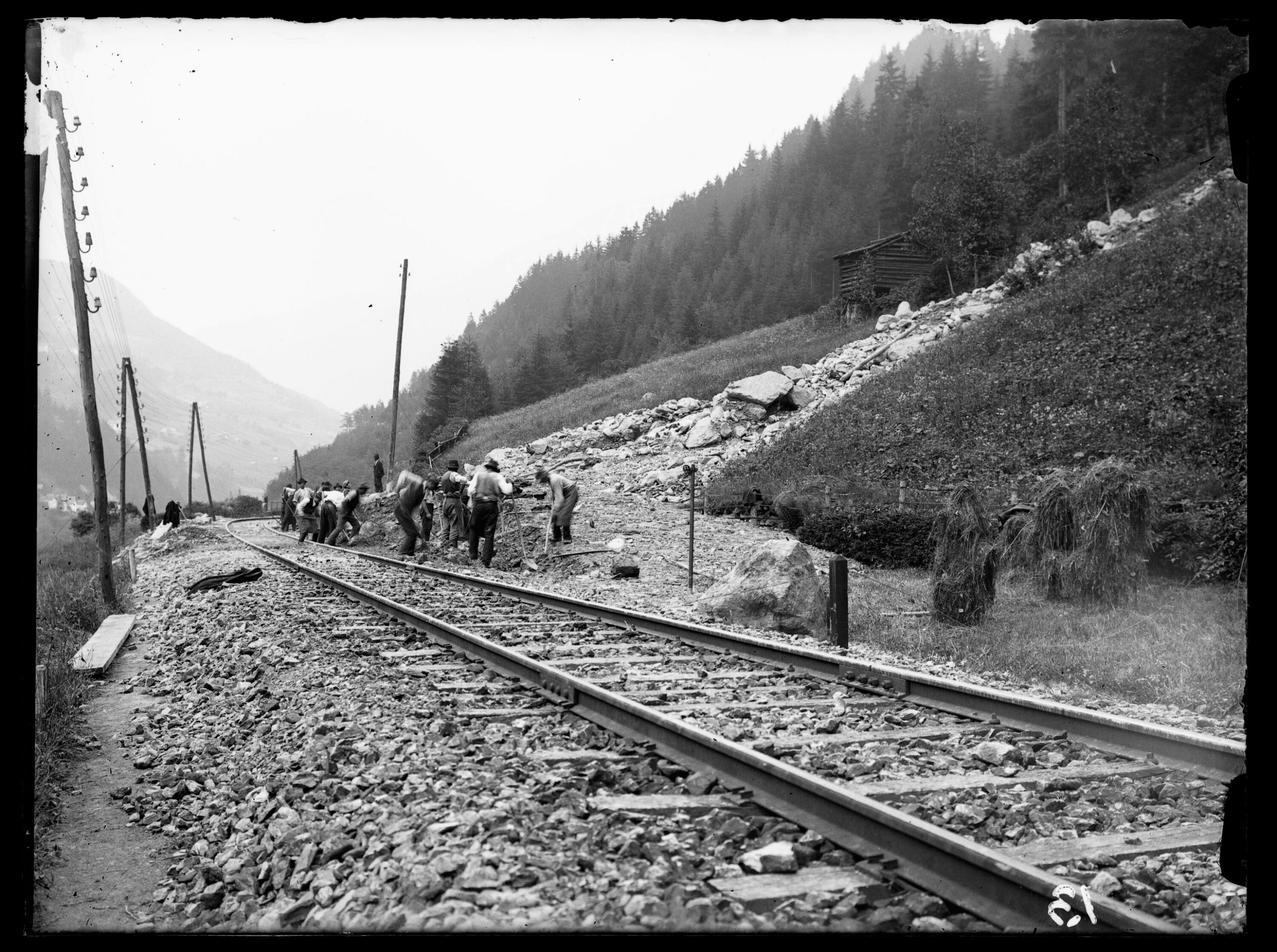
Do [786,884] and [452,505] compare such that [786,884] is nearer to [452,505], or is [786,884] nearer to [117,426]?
[452,505]

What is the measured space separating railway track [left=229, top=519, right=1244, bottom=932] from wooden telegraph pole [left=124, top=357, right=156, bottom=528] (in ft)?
143

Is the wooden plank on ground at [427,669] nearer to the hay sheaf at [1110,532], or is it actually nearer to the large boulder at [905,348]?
the hay sheaf at [1110,532]

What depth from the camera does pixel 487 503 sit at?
17078mm

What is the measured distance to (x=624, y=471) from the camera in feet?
108

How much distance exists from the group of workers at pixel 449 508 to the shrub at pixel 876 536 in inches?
198

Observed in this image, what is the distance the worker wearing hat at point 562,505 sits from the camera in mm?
17891

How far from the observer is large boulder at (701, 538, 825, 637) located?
1017 centimetres

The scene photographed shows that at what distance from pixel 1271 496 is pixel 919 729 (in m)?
3.52

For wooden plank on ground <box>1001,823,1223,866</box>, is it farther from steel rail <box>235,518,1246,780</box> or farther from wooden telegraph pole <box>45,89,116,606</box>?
wooden telegraph pole <box>45,89,116,606</box>

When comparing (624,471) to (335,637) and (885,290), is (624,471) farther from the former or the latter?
(885,290)

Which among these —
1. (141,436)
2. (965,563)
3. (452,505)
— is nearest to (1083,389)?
(452,505)

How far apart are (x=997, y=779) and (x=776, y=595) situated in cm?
596

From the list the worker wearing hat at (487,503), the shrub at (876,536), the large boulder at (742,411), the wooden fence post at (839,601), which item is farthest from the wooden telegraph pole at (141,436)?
the wooden fence post at (839,601)
